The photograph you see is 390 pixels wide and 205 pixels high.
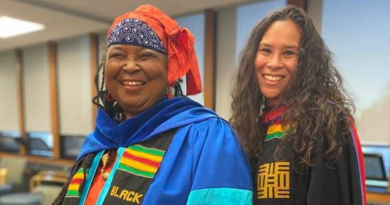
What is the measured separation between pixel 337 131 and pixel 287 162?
7.0 inches

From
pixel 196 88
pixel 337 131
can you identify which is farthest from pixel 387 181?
pixel 196 88

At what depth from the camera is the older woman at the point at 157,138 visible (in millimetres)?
908

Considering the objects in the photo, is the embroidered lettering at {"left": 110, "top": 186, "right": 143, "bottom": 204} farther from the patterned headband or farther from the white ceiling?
the white ceiling

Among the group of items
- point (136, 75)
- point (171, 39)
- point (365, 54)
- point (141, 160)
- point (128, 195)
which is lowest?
point (128, 195)

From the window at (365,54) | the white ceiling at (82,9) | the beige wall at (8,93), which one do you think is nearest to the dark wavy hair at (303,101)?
the window at (365,54)

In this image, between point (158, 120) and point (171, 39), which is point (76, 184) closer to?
point (158, 120)

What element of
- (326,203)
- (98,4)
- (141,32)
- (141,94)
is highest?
(98,4)

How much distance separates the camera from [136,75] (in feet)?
3.36

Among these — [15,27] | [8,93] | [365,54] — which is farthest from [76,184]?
[8,93]

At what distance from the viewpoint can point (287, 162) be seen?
1.01 meters

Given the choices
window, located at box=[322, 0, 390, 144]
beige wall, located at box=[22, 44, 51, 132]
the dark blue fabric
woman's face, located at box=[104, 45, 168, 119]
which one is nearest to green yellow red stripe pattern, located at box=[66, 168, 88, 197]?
the dark blue fabric

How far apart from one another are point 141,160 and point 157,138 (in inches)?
3.3

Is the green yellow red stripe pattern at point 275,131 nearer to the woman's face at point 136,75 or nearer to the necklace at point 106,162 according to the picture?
the woman's face at point 136,75

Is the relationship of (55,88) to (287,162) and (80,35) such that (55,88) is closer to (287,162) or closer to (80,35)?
(80,35)
